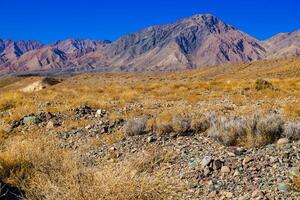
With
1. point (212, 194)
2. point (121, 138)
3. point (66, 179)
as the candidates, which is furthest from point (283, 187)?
point (121, 138)

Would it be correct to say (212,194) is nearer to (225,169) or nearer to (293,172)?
(225,169)

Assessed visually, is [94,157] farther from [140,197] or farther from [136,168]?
[140,197]

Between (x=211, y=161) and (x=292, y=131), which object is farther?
(x=292, y=131)

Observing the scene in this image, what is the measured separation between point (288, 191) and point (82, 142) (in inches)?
247

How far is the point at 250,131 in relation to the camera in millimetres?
10383

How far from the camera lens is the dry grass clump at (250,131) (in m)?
10.1

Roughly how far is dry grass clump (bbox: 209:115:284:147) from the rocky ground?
234mm

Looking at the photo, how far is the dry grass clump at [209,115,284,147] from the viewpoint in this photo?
397 inches

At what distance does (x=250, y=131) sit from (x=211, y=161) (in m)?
1.78

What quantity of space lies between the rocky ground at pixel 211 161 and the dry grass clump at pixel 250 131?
0.23m

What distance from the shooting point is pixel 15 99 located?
21.8 metres

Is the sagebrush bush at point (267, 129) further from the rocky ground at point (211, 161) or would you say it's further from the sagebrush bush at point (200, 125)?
the sagebrush bush at point (200, 125)

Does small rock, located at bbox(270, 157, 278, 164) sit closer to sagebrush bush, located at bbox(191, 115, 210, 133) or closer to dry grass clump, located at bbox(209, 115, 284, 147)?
dry grass clump, located at bbox(209, 115, 284, 147)

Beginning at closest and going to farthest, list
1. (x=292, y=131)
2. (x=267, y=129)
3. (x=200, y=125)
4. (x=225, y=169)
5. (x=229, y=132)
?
(x=225, y=169), (x=292, y=131), (x=267, y=129), (x=229, y=132), (x=200, y=125)
